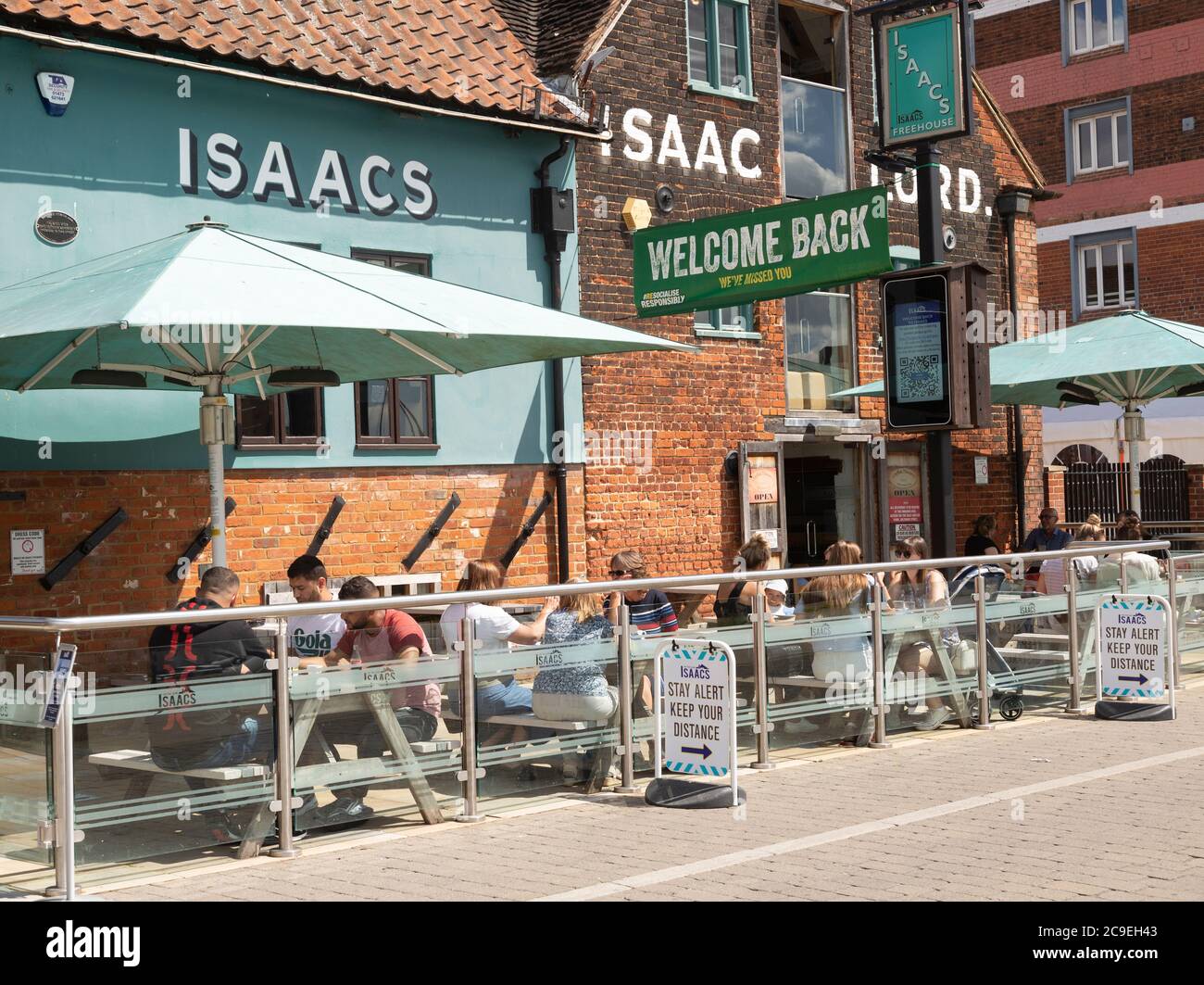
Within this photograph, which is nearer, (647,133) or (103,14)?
(103,14)

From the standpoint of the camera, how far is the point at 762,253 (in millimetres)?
13234

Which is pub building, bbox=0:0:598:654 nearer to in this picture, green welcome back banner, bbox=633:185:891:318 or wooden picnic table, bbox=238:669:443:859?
green welcome back banner, bbox=633:185:891:318

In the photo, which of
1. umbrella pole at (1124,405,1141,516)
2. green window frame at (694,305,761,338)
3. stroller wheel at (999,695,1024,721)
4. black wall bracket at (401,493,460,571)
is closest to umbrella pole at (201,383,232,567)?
black wall bracket at (401,493,460,571)

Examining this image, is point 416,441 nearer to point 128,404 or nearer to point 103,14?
point 128,404

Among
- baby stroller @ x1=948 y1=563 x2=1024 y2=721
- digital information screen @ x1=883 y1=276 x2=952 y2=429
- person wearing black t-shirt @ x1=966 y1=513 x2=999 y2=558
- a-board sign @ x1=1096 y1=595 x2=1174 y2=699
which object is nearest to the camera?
baby stroller @ x1=948 y1=563 x2=1024 y2=721

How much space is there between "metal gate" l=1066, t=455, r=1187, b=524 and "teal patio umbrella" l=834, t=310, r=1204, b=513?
46.9ft

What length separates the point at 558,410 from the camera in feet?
50.1

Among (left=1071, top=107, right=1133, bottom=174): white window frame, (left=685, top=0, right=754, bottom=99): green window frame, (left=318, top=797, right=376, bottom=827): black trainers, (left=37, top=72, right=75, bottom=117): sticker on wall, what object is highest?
(left=1071, top=107, right=1133, bottom=174): white window frame

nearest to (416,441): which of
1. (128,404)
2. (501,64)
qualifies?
(128,404)

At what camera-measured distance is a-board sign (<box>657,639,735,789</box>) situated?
28.4ft

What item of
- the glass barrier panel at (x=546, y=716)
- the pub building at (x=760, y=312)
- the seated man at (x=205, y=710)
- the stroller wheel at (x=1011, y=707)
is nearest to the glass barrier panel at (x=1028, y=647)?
the stroller wheel at (x=1011, y=707)

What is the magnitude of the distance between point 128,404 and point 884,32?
23.2 feet

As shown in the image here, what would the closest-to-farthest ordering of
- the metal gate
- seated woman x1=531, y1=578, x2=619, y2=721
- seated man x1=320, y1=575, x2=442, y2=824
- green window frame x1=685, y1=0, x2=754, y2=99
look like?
seated man x1=320, y1=575, x2=442, y2=824 → seated woman x1=531, y1=578, x2=619, y2=721 → green window frame x1=685, y1=0, x2=754, y2=99 → the metal gate

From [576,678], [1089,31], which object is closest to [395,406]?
[576,678]
